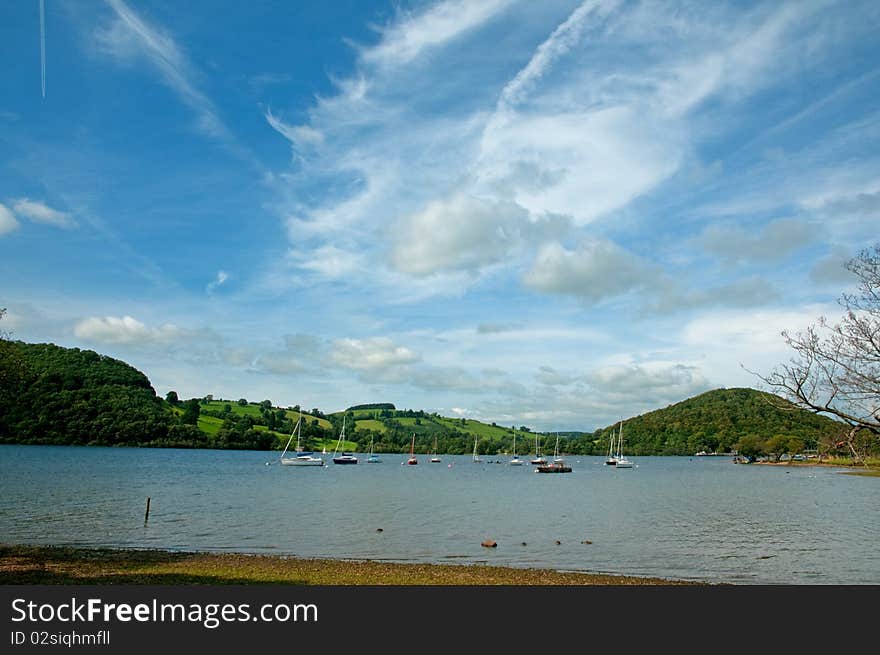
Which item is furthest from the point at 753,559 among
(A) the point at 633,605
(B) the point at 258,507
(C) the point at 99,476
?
(C) the point at 99,476

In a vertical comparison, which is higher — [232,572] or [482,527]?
[232,572]

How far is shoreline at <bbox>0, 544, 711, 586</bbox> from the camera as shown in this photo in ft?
74.4

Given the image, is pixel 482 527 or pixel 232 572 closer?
pixel 232 572

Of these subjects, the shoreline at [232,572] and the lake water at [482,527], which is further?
the lake water at [482,527]

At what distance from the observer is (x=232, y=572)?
25625 millimetres

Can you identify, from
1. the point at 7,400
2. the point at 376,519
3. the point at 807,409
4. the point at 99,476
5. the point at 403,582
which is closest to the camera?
the point at 807,409

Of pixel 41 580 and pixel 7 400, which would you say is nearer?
pixel 41 580

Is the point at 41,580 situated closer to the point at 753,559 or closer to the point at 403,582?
the point at 403,582

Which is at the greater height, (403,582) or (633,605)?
(633,605)

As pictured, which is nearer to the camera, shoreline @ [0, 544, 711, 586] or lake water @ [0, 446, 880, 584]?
shoreline @ [0, 544, 711, 586]

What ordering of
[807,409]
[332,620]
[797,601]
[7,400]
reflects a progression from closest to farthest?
[332,620] < [797,601] < [807,409] < [7,400]

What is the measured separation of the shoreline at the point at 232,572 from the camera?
74.4 ft

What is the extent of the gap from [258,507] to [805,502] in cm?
7065

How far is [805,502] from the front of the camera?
84.2 meters
